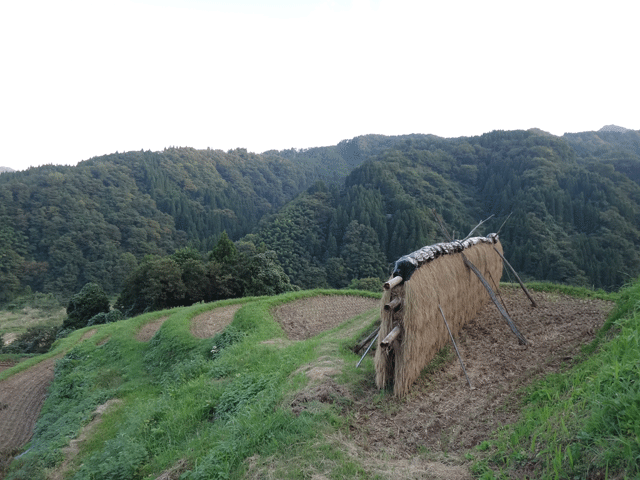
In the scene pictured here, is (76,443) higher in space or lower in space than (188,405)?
lower

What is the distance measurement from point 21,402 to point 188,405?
11277 mm

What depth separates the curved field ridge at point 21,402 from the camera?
11.9 metres

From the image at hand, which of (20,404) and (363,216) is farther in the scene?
(363,216)

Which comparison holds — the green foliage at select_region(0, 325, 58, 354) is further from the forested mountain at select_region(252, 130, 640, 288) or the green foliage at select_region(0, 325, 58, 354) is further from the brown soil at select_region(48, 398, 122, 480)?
the forested mountain at select_region(252, 130, 640, 288)

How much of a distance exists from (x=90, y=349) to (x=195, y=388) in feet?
34.6

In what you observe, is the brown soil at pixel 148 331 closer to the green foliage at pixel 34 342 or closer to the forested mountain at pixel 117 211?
the green foliage at pixel 34 342

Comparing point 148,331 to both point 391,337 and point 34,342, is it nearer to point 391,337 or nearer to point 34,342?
point 391,337

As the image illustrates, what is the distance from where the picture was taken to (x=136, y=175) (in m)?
96.4

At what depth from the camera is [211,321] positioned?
52.0ft

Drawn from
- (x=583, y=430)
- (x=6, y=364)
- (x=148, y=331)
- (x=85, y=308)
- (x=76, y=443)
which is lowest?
(x=6, y=364)

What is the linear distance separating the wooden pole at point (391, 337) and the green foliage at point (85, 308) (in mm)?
27802

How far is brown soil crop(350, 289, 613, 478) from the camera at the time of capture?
15.7ft

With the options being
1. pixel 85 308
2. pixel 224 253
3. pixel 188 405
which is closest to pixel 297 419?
pixel 188 405

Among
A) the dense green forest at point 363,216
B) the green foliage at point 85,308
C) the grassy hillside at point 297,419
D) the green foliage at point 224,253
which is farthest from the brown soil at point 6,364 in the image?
the dense green forest at point 363,216
